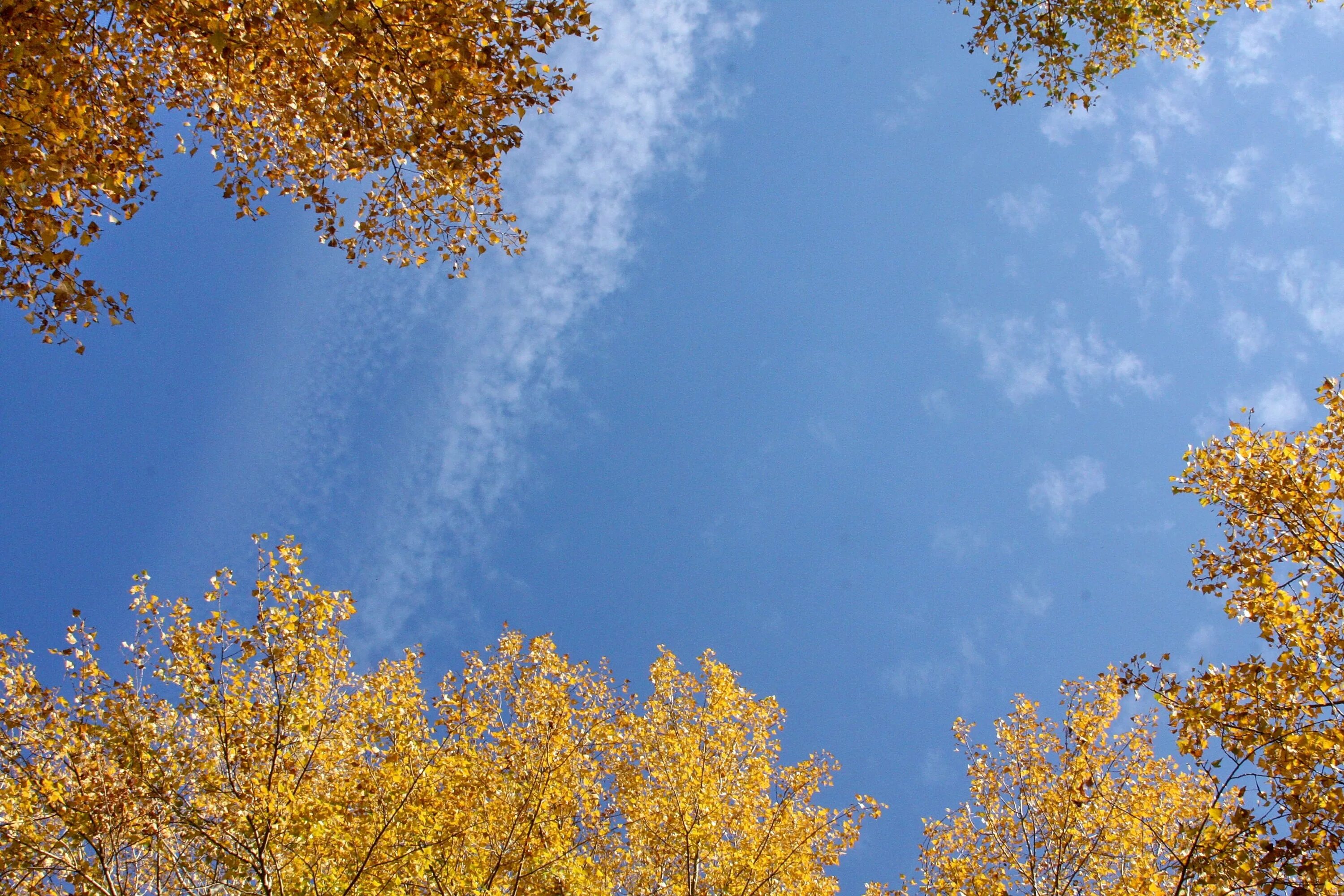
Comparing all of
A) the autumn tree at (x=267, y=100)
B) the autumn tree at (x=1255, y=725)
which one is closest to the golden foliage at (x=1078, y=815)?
the autumn tree at (x=1255, y=725)

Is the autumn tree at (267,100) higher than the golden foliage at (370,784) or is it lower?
higher

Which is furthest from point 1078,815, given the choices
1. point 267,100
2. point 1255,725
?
point 267,100

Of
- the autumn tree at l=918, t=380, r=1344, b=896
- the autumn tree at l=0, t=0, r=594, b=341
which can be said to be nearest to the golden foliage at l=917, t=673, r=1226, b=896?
the autumn tree at l=918, t=380, r=1344, b=896

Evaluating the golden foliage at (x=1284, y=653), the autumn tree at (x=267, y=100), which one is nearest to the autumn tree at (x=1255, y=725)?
the golden foliage at (x=1284, y=653)

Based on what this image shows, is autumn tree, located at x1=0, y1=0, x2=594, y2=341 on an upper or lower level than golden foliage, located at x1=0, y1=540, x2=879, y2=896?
upper

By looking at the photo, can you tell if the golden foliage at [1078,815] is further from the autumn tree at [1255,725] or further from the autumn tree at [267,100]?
the autumn tree at [267,100]

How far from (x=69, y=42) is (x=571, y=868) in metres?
11.4

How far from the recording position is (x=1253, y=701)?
6.38 meters

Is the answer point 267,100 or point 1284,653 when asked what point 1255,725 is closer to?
point 1284,653

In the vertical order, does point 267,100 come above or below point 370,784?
above

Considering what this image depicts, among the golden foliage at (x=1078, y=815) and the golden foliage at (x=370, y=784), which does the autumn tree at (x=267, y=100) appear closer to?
the golden foliage at (x=370, y=784)

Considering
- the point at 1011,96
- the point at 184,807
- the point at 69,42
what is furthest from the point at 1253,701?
the point at 184,807

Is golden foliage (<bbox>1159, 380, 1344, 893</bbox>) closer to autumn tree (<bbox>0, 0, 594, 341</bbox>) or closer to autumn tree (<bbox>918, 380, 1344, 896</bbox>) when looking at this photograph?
autumn tree (<bbox>918, 380, 1344, 896</bbox>)

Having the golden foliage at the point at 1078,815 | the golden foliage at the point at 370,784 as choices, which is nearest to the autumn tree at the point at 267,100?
the golden foliage at the point at 370,784
